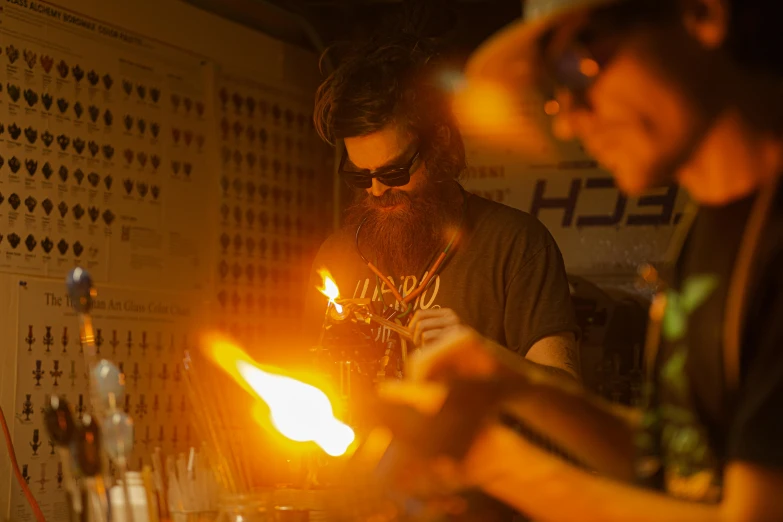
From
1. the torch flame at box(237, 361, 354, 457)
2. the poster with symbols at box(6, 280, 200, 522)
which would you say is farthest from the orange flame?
the poster with symbols at box(6, 280, 200, 522)

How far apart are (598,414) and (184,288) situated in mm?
2936

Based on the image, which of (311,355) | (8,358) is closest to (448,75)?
(311,355)

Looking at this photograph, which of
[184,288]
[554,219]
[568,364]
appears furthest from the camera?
[554,219]

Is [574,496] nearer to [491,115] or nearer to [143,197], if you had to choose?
[143,197]

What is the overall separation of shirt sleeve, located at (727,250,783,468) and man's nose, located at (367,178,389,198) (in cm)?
195

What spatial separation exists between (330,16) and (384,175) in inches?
81.4

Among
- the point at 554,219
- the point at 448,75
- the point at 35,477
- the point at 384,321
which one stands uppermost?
the point at 448,75

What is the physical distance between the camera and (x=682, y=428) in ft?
4.75

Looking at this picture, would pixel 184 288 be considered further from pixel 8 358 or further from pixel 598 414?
pixel 598 414

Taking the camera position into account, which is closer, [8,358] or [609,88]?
[609,88]

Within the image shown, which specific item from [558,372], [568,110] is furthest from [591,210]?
[568,110]

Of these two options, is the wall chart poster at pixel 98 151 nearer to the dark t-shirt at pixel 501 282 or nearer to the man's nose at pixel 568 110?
the dark t-shirt at pixel 501 282

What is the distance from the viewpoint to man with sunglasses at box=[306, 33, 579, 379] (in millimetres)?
2971

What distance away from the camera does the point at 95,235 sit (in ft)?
12.3
